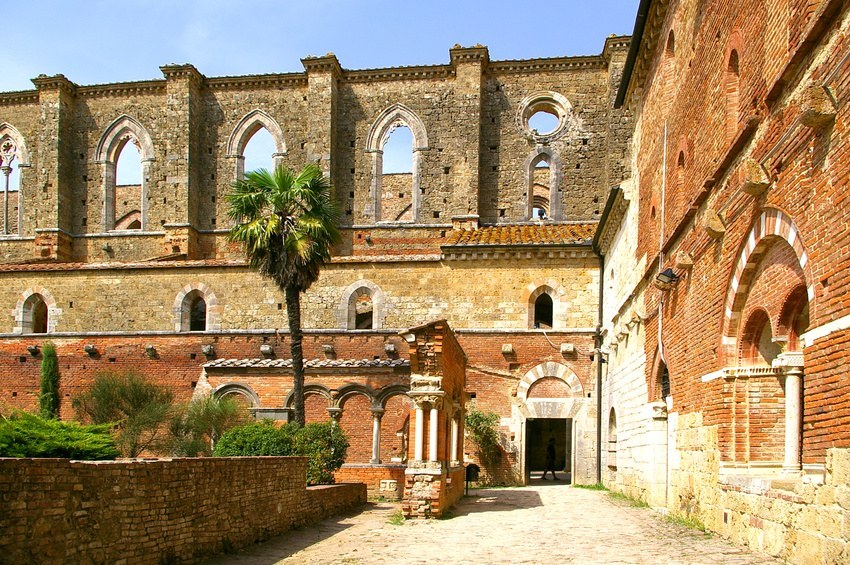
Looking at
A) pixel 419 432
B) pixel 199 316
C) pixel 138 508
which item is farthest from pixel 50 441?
pixel 199 316

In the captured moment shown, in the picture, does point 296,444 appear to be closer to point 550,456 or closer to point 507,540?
point 507,540

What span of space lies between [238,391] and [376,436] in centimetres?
445

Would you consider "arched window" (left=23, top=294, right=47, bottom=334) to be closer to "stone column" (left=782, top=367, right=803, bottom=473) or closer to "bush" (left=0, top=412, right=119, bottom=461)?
"bush" (left=0, top=412, right=119, bottom=461)

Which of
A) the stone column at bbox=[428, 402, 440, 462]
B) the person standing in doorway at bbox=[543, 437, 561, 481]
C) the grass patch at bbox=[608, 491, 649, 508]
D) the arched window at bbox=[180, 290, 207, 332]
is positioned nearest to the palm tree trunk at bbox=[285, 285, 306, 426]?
the stone column at bbox=[428, 402, 440, 462]

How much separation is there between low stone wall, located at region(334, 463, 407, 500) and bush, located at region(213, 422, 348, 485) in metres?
1.76

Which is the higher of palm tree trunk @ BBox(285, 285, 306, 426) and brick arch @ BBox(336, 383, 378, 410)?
palm tree trunk @ BBox(285, 285, 306, 426)

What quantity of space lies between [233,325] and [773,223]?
19.7 meters

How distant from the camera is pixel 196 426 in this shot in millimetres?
22469

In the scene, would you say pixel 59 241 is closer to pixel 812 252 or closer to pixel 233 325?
pixel 233 325

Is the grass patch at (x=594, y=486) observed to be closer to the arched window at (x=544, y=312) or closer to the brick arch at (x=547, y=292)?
the brick arch at (x=547, y=292)

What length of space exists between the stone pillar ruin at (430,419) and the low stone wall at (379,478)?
3.48m

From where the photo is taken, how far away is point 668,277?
14.3 meters

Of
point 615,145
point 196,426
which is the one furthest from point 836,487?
point 615,145

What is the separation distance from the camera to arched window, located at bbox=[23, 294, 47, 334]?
91.2 ft
